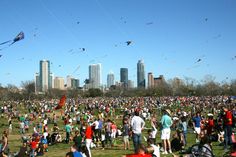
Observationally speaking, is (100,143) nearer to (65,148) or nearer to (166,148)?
(65,148)

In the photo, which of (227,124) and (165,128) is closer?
(165,128)

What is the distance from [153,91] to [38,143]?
112m

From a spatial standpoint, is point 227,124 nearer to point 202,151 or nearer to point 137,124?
point 137,124

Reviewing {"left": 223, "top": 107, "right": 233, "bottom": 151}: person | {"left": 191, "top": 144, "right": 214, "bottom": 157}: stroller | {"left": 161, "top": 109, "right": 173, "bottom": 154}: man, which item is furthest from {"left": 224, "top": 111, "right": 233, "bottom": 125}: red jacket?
{"left": 191, "top": 144, "right": 214, "bottom": 157}: stroller

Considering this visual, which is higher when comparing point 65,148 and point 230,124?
point 230,124

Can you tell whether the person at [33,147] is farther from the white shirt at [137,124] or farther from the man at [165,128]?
the man at [165,128]

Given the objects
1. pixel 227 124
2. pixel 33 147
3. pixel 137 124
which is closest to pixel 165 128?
pixel 137 124

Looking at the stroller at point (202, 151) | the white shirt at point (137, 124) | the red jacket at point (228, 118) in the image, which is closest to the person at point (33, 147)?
the white shirt at point (137, 124)

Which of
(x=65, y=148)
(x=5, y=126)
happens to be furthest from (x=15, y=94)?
(x=65, y=148)

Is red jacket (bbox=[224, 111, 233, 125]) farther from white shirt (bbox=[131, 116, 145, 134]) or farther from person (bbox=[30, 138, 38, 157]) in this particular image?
person (bbox=[30, 138, 38, 157])

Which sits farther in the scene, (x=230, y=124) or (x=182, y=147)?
(x=182, y=147)

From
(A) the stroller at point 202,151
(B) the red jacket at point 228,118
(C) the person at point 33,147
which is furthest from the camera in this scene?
(C) the person at point 33,147

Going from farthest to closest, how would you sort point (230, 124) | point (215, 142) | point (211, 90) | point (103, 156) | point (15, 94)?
point (211, 90)
point (15, 94)
point (215, 142)
point (103, 156)
point (230, 124)

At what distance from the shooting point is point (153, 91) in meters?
130
